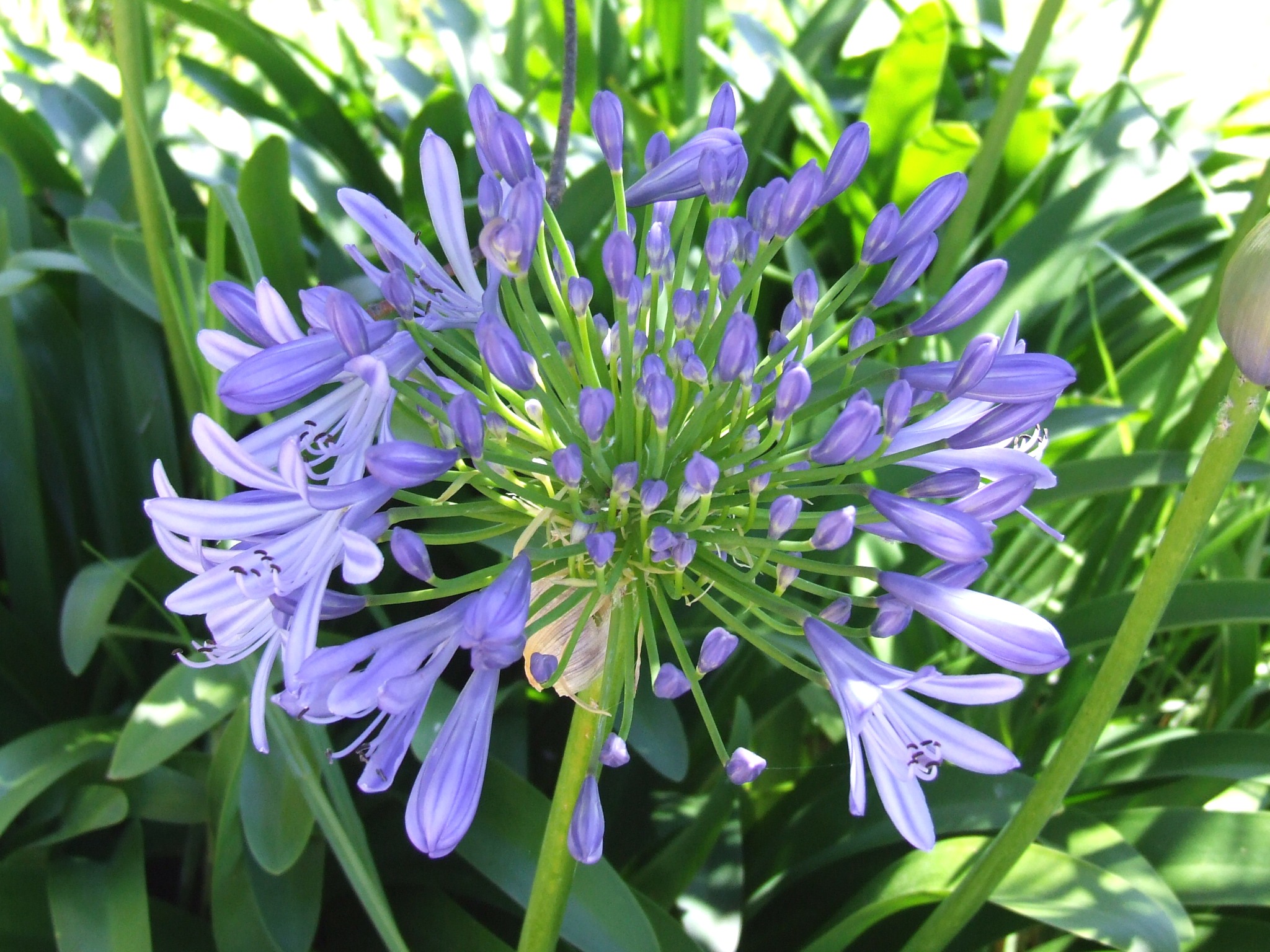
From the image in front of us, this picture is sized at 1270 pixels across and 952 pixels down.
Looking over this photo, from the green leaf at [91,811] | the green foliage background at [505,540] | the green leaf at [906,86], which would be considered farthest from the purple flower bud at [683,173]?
the green leaf at [906,86]

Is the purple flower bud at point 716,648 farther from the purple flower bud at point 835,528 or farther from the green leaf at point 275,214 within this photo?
the green leaf at point 275,214

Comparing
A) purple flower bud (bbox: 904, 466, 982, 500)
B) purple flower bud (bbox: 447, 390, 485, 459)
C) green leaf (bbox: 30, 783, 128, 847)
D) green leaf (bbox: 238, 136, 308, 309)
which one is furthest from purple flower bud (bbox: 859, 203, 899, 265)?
green leaf (bbox: 30, 783, 128, 847)

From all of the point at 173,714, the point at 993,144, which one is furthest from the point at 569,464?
the point at 993,144

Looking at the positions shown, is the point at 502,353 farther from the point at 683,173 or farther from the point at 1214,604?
the point at 1214,604

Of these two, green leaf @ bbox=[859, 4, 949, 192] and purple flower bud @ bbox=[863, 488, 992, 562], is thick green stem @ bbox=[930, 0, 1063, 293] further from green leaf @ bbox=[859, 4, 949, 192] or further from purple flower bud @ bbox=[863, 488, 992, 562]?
purple flower bud @ bbox=[863, 488, 992, 562]

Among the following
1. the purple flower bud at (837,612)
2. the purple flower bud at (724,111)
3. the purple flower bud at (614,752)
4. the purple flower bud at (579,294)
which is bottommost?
A: the purple flower bud at (614,752)

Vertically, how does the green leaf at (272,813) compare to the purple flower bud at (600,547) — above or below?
below

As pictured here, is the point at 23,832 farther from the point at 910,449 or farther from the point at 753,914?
the point at 910,449
